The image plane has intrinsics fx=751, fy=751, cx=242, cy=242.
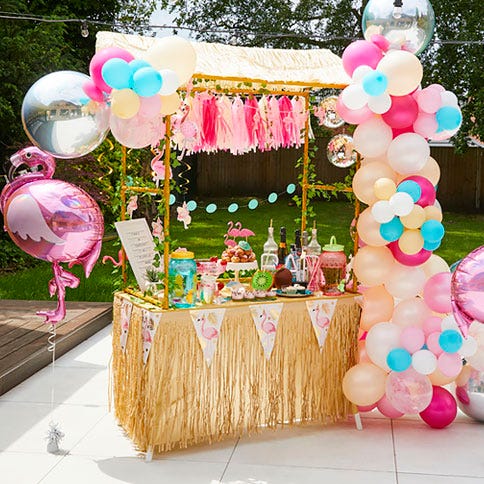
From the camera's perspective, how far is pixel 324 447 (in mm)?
3645

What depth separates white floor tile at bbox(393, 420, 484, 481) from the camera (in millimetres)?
3381

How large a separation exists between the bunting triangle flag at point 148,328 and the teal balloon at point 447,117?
1.66 metres

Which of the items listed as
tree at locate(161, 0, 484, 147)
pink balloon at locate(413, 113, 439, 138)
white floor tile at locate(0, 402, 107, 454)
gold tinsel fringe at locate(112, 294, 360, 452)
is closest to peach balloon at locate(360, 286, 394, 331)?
gold tinsel fringe at locate(112, 294, 360, 452)

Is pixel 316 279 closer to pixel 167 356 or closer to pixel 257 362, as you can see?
pixel 257 362

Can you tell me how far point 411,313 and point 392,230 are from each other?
45cm

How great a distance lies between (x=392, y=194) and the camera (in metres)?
3.67

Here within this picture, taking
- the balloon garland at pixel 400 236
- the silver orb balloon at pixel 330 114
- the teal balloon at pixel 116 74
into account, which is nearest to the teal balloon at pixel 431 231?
the balloon garland at pixel 400 236

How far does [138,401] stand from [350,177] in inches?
70.1

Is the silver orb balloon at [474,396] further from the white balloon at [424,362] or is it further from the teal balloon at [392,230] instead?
the teal balloon at [392,230]

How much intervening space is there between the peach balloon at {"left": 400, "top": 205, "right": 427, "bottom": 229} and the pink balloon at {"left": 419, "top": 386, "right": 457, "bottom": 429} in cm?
92

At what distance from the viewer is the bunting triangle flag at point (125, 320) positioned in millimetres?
3662

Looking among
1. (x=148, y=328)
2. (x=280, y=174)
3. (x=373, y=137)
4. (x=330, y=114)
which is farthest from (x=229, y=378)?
(x=280, y=174)

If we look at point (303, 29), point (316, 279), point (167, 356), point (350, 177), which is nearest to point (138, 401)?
point (167, 356)

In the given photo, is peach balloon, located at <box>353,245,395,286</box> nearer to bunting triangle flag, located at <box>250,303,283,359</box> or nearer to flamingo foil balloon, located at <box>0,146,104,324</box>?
bunting triangle flag, located at <box>250,303,283,359</box>
